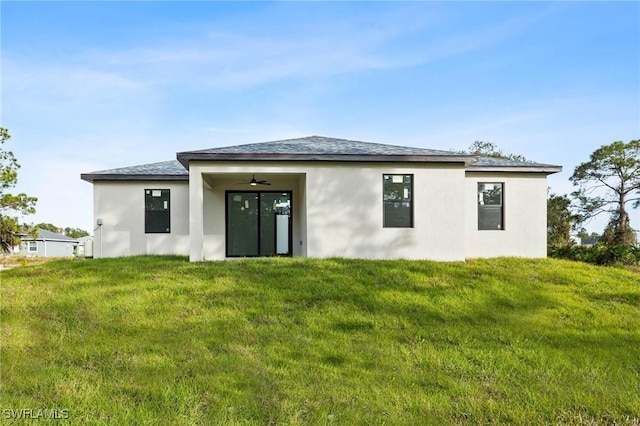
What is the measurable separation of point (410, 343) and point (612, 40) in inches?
446

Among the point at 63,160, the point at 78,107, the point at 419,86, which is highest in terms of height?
the point at 419,86

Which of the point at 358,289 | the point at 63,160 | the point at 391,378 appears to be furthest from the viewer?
the point at 63,160

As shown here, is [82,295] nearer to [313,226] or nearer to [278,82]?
[313,226]

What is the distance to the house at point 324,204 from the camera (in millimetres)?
10242

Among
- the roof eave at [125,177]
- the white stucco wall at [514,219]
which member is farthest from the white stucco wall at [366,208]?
the roof eave at [125,177]

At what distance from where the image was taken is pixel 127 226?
13.0 metres

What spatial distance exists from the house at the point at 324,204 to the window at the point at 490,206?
3 centimetres

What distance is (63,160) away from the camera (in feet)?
49.9

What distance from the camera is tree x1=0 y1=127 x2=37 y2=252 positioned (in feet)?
70.5

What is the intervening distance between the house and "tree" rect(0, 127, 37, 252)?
12702mm

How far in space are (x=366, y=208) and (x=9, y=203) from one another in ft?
70.8

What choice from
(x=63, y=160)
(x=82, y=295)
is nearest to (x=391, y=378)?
(x=82, y=295)

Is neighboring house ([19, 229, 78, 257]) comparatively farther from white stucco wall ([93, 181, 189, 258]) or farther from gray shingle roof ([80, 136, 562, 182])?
gray shingle roof ([80, 136, 562, 182])

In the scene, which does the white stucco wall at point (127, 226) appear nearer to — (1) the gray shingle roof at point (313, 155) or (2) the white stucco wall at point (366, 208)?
(2) the white stucco wall at point (366, 208)
